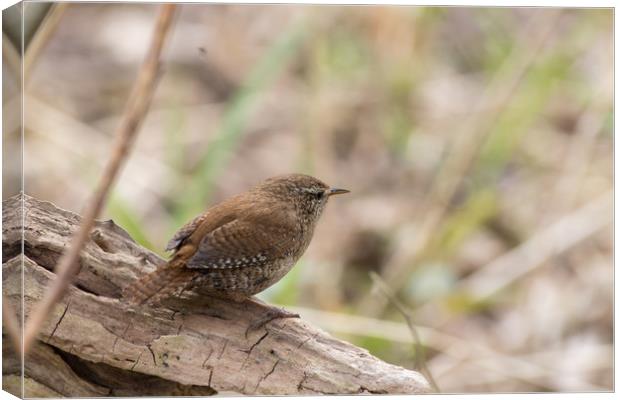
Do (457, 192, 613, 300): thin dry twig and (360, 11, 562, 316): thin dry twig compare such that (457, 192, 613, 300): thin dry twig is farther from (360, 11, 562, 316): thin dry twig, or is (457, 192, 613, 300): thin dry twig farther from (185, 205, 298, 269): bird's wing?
(185, 205, 298, 269): bird's wing

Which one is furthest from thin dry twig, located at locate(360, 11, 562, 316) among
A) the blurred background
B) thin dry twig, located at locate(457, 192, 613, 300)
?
thin dry twig, located at locate(457, 192, 613, 300)

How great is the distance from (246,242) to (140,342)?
1.84 ft

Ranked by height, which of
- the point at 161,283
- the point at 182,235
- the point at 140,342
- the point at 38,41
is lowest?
the point at 140,342

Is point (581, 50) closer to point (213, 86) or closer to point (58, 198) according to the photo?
point (213, 86)

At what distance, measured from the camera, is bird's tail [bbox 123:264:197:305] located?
3352 mm

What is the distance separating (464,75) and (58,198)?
267cm

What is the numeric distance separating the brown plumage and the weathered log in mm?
129

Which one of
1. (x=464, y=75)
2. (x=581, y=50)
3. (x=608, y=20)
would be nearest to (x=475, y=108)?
(x=464, y=75)

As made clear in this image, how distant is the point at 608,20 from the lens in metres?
4.52

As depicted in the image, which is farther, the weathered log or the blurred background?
the blurred background

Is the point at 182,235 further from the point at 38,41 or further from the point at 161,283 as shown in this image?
the point at 38,41

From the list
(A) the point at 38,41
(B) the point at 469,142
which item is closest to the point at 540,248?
(B) the point at 469,142

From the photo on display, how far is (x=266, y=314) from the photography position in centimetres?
367

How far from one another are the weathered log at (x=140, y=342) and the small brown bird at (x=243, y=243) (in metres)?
0.11
